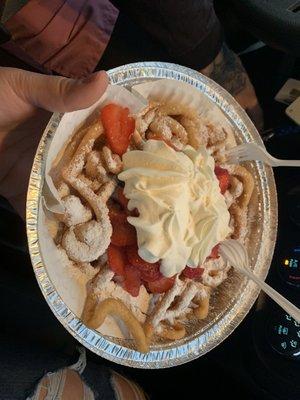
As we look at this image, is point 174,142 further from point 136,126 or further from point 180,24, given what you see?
point 180,24

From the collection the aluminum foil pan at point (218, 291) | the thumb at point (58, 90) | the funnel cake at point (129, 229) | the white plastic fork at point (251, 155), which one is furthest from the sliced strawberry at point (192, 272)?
the thumb at point (58, 90)

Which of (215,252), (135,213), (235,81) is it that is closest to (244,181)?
(215,252)

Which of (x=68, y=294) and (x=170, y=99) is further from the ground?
(x=170, y=99)

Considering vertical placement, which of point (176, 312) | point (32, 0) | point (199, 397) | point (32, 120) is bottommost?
point (199, 397)

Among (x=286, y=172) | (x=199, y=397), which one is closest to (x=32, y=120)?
(x=286, y=172)

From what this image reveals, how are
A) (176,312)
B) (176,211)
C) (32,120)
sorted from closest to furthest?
(176,211), (176,312), (32,120)

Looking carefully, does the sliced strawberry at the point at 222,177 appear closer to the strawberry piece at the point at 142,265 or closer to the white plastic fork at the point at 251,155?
the white plastic fork at the point at 251,155

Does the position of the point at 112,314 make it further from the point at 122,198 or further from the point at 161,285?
the point at 122,198
